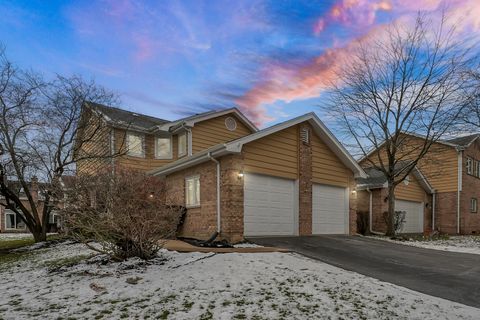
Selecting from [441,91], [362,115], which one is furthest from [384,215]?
[441,91]

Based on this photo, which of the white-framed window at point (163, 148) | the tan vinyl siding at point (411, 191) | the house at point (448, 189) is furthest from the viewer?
Result: the house at point (448, 189)

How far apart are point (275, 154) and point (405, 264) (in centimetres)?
577

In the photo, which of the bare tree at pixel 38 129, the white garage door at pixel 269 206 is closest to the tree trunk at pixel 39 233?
the bare tree at pixel 38 129

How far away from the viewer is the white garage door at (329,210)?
14500 millimetres

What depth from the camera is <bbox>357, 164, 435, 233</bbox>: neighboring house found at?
20359mm

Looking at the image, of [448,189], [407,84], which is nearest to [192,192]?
[407,84]

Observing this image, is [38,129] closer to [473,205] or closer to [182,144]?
[182,144]

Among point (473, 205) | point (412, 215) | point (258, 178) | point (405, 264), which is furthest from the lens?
point (473, 205)

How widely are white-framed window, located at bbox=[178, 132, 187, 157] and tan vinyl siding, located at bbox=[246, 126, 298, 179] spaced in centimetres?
644

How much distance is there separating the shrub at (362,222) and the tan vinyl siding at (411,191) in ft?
9.86

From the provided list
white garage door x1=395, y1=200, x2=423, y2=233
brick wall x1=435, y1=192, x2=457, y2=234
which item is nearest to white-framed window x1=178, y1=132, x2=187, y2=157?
white garage door x1=395, y1=200, x2=423, y2=233

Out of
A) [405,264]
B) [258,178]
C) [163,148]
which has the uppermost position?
[163,148]

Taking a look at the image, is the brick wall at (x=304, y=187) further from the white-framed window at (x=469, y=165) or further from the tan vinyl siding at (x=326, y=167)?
the white-framed window at (x=469, y=165)

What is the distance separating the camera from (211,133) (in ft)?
62.7
